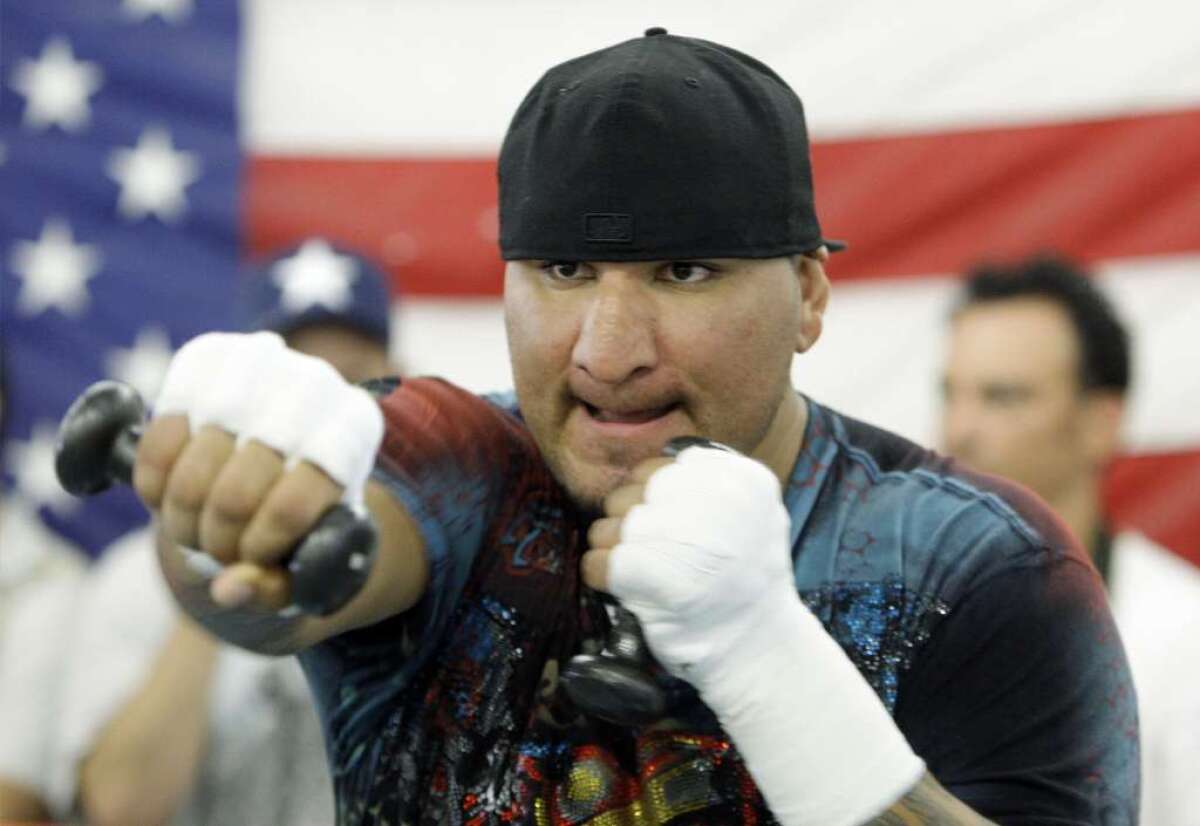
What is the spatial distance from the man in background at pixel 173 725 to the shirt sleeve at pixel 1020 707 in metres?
1.05

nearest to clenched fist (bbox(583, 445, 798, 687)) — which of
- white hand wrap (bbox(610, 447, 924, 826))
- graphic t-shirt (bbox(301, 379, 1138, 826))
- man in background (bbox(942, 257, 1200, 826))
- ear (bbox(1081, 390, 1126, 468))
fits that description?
white hand wrap (bbox(610, 447, 924, 826))

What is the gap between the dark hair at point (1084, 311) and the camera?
2.60m

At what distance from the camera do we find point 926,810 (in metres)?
1.17

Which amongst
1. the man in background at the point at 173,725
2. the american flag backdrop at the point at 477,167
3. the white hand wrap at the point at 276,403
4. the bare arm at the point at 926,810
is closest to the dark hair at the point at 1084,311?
the american flag backdrop at the point at 477,167

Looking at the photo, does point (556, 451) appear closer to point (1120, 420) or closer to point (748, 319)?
point (748, 319)

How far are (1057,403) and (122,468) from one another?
5.80ft

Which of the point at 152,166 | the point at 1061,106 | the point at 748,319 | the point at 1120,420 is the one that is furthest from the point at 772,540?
the point at 152,166

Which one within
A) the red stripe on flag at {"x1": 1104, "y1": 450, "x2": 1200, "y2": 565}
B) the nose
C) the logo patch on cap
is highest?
the logo patch on cap

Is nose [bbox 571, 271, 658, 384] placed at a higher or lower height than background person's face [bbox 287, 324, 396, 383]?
higher

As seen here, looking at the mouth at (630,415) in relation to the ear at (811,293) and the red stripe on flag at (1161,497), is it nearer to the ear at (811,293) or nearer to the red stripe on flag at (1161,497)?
the ear at (811,293)

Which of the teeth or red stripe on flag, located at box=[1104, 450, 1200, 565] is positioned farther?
red stripe on flag, located at box=[1104, 450, 1200, 565]

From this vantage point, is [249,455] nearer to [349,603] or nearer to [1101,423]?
[349,603]

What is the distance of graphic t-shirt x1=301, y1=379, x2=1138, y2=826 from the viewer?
1254 millimetres

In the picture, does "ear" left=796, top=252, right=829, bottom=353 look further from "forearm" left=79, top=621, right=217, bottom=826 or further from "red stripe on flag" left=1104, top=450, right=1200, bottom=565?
"red stripe on flag" left=1104, top=450, right=1200, bottom=565
